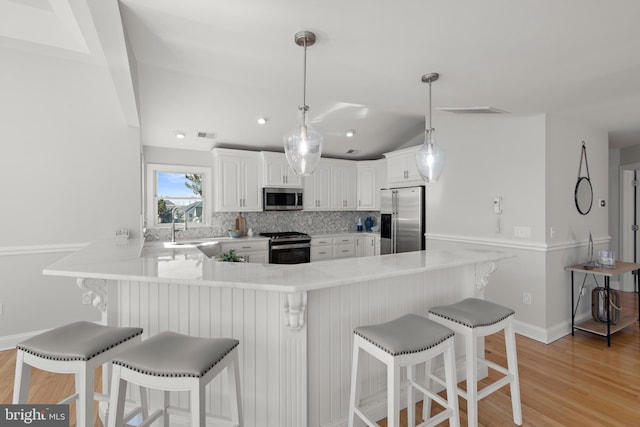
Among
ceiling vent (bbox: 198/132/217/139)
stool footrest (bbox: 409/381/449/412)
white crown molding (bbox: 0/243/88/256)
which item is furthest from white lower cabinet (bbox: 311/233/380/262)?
stool footrest (bbox: 409/381/449/412)

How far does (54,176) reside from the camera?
10.2ft

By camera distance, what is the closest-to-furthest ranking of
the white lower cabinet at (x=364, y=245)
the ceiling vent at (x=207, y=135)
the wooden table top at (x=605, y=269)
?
the wooden table top at (x=605, y=269) → the ceiling vent at (x=207, y=135) → the white lower cabinet at (x=364, y=245)

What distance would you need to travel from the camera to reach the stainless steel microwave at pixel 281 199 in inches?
→ 207

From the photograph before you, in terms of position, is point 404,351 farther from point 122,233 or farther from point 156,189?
point 156,189

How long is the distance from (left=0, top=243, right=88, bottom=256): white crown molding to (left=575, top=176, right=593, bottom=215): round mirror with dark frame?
530cm

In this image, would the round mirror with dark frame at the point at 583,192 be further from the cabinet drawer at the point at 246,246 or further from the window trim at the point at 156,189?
the window trim at the point at 156,189

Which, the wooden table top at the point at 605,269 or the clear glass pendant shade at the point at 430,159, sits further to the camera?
the wooden table top at the point at 605,269

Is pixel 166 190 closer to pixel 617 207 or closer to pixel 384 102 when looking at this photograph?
pixel 384 102

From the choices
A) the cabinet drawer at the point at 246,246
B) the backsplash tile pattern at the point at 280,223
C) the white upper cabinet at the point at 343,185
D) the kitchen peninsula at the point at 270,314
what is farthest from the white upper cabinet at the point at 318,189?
the kitchen peninsula at the point at 270,314

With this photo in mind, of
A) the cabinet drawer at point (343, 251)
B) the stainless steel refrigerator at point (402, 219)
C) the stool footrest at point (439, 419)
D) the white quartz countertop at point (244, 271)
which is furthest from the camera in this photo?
the cabinet drawer at point (343, 251)

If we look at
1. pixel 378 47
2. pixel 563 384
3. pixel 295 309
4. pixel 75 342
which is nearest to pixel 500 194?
pixel 563 384

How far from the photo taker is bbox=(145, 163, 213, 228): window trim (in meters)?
4.77

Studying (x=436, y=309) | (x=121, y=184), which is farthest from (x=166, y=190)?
(x=436, y=309)

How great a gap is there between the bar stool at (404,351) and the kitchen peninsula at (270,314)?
222mm
